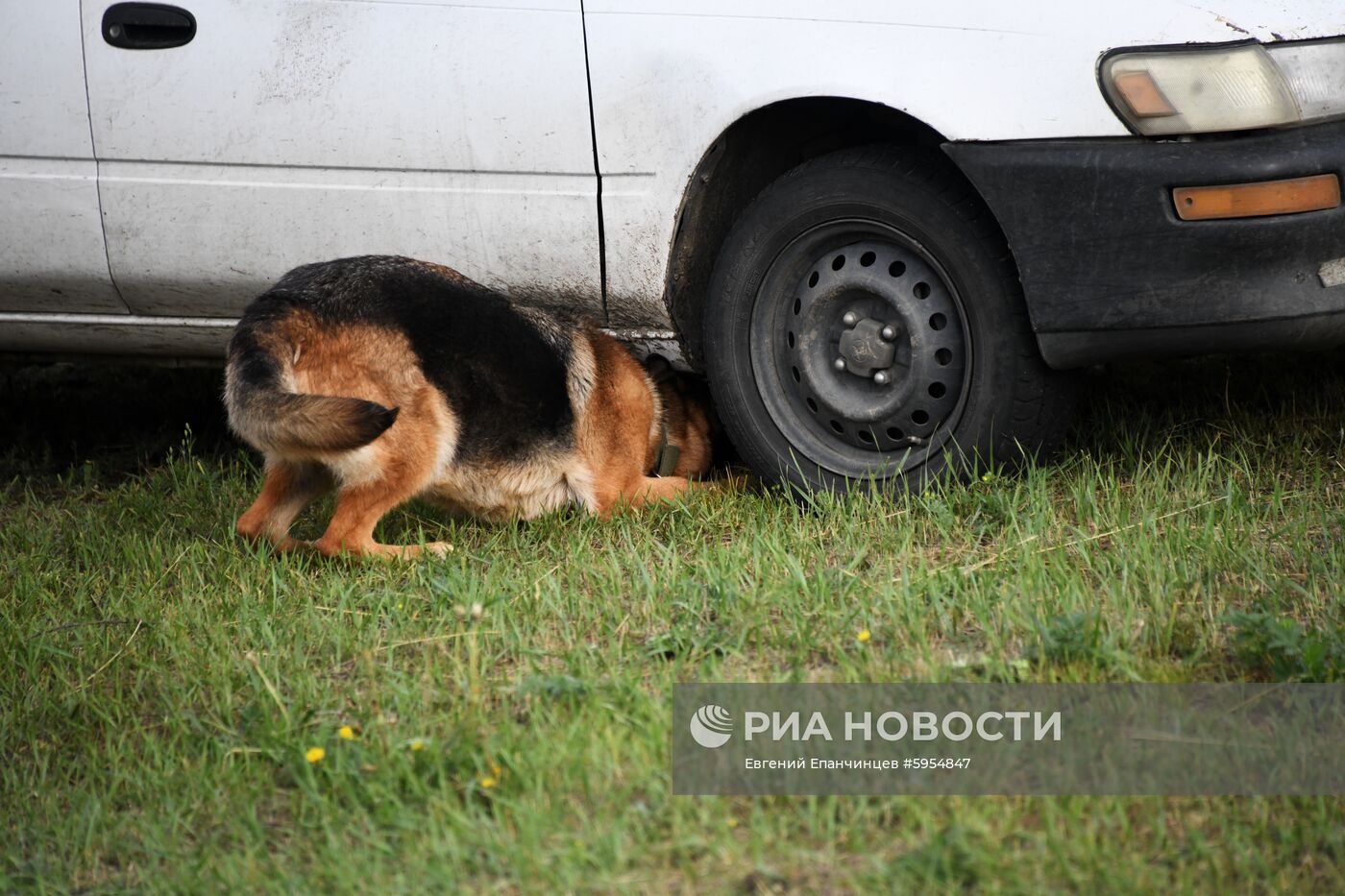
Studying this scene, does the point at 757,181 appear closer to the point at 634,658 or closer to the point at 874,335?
the point at 874,335

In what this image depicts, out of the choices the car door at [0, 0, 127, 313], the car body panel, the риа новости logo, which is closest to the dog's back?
the car body panel

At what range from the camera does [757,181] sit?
4211 millimetres

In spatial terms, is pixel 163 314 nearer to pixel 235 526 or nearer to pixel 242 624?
pixel 235 526

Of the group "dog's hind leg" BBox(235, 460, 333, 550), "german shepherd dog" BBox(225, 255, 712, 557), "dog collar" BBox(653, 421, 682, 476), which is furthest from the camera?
"dog collar" BBox(653, 421, 682, 476)

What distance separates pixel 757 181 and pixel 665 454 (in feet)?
3.21

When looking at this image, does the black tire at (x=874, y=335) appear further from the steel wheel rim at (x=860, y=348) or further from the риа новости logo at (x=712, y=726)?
the риа новости logo at (x=712, y=726)

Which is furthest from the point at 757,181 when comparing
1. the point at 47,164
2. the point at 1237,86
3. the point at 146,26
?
the point at 47,164

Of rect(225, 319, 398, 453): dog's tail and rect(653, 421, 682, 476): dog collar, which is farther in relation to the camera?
rect(653, 421, 682, 476): dog collar

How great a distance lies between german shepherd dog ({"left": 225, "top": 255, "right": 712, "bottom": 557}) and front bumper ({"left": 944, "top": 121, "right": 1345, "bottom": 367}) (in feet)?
4.63

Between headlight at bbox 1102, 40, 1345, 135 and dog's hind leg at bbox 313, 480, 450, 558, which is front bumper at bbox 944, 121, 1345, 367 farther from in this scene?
dog's hind leg at bbox 313, 480, 450, 558

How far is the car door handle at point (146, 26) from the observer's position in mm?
4137

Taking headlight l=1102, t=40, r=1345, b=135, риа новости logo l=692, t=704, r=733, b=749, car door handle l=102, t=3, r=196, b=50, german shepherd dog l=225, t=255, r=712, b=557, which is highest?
car door handle l=102, t=3, r=196, b=50

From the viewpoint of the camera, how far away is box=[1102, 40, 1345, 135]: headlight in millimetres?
3238

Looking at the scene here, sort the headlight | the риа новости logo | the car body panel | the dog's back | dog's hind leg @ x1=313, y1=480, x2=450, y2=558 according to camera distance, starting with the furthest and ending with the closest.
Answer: dog's hind leg @ x1=313, y1=480, x2=450, y2=558 → the dog's back → the car body panel → the headlight → the риа новости logo
